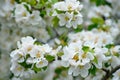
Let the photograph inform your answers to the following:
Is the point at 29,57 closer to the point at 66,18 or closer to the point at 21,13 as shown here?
the point at 66,18

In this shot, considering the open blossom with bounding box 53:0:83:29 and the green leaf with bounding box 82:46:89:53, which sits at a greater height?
the open blossom with bounding box 53:0:83:29

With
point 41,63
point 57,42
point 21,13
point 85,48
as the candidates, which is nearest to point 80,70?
point 85,48

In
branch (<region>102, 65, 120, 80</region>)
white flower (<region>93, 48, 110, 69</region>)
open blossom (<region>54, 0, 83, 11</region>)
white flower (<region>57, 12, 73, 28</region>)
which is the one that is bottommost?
branch (<region>102, 65, 120, 80</region>)

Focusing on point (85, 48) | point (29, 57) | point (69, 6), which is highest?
point (69, 6)

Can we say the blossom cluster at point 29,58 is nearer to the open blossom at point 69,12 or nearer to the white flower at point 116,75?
the open blossom at point 69,12

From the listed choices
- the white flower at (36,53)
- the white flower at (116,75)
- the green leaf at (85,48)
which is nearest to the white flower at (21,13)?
the white flower at (36,53)

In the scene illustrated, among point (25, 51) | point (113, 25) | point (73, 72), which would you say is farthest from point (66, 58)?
point (113, 25)

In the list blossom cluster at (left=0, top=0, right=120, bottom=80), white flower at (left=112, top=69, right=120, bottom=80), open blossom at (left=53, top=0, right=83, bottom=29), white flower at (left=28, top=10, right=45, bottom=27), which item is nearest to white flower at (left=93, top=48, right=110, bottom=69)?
blossom cluster at (left=0, top=0, right=120, bottom=80)

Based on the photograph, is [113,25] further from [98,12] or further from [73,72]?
[73,72]

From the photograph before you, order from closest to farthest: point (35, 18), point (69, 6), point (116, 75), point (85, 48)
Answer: point (85, 48), point (69, 6), point (116, 75), point (35, 18)

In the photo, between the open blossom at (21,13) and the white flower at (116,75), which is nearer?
the white flower at (116,75)

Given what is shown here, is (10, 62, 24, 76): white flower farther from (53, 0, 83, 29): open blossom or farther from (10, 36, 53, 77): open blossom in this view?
(53, 0, 83, 29): open blossom
